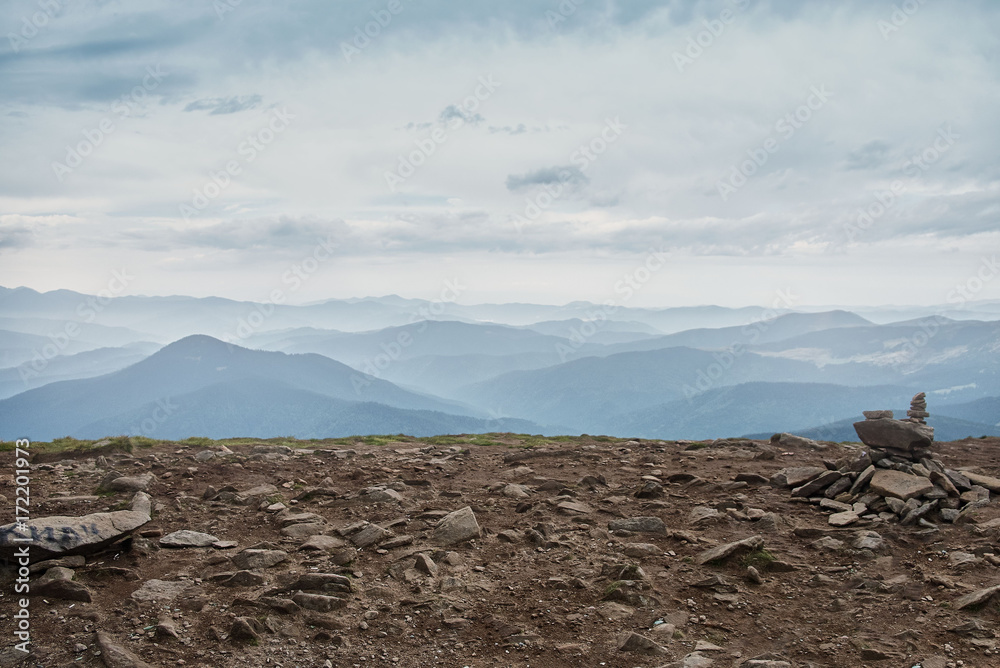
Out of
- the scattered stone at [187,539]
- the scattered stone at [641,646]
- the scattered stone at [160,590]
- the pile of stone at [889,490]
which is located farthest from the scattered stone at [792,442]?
the scattered stone at [160,590]

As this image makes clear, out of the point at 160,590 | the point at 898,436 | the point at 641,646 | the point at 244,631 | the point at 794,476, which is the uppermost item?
the point at 898,436

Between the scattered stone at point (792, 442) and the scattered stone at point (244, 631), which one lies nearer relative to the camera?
the scattered stone at point (244, 631)

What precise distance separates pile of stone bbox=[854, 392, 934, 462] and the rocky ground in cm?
86

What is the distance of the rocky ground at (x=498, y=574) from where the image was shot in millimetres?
9406

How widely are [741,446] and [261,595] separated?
20.0 meters

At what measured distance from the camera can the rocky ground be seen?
9.41 meters

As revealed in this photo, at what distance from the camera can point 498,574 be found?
12.1m

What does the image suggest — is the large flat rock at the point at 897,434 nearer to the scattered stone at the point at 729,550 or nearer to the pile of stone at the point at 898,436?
the pile of stone at the point at 898,436

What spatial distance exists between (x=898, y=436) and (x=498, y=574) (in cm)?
1217

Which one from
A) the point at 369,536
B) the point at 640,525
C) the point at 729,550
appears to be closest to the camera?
the point at 729,550

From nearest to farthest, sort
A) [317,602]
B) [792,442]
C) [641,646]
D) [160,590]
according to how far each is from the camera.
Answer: [641,646] → [317,602] → [160,590] → [792,442]

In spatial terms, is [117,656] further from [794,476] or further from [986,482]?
[986,482]

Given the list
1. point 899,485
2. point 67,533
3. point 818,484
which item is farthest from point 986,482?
point 67,533

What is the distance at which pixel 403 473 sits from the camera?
774 inches
